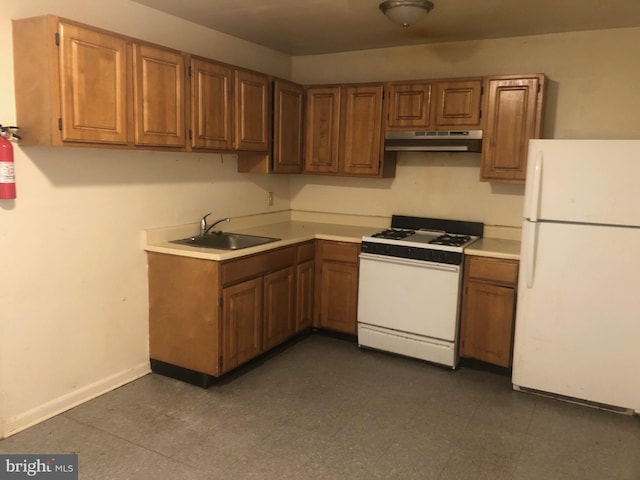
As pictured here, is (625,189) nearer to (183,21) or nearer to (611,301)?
(611,301)

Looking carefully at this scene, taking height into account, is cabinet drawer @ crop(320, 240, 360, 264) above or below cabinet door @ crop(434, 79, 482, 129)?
below

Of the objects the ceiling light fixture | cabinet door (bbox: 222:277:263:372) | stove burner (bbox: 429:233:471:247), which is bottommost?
cabinet door (bbox: 222:277:263:372)

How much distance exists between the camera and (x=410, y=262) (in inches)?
147

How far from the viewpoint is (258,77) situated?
3.79 m

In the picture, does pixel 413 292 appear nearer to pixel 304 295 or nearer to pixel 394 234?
pixel 394 234

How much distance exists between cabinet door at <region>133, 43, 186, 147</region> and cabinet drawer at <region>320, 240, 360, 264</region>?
1481 mm

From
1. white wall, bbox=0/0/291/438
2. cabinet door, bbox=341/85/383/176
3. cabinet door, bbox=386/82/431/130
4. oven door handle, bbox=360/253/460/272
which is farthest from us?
cabinet door, bbox=341/85/383/176

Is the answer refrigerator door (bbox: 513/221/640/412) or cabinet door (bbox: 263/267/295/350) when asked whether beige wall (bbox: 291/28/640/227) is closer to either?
refrigerator door (bbox: 513/221/640/412)

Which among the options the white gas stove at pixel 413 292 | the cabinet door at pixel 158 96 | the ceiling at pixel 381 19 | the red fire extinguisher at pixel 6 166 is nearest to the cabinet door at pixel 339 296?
the white gas stove at pixel 413 292

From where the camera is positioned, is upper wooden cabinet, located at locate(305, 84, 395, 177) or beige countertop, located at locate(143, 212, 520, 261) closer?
beige countertop, located at locate(143, 212, 520, 261)

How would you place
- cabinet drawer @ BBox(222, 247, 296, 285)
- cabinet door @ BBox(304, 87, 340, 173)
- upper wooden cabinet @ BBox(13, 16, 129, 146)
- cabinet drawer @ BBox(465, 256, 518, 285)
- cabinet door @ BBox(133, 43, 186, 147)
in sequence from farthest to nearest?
cabinet door @ BBox(304, 87, 340, 173)
cabinet drawer @ BBox(465, 256, 518, 285)
cabinet drawer @ BBox(222, 247, 296, 285)
cabinet door @ BBox(133, 43, 186, 147)
upper wooden cabinet @ BBox(13, 16, 129, 146)

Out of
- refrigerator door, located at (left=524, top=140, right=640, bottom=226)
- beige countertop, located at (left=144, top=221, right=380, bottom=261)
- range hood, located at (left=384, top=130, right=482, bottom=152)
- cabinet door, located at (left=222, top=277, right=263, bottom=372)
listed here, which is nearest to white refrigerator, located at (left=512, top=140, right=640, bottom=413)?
refrigerator door, located at (left=524, top=140, right=640, bottom=226)

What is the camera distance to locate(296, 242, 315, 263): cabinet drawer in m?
4.00

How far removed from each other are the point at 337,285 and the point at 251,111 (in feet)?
4.96
